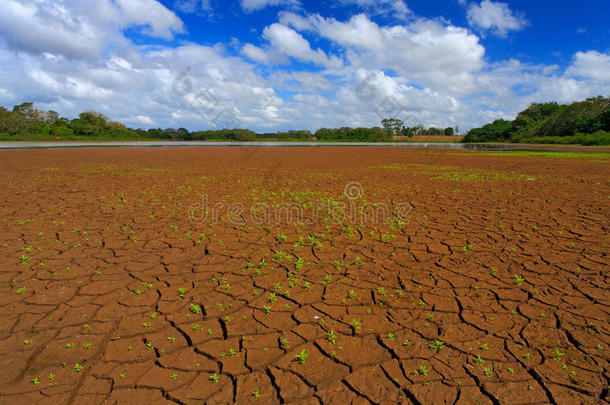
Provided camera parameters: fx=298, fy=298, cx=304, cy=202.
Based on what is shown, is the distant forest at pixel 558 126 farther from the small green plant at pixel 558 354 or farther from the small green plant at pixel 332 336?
the small green plant at pixel 332 336

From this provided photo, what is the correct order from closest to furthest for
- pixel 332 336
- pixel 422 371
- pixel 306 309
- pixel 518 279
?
1. pixel 422 371
2. pixel 332 336
3. pixel 306 309
4. pixel 518 279

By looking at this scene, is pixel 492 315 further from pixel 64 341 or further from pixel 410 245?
pixel 64 341

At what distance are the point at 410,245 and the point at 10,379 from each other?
5125 mm

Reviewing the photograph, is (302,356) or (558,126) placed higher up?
(558,126)

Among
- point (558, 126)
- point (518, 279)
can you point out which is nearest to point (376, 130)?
point (558, 126)

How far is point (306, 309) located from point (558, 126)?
69.8 meters

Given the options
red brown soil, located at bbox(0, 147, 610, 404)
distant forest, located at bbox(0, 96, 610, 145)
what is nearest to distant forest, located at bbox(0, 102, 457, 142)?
distant forest, located at bbox(0, 96, 610, 145)

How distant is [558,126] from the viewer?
53.9m

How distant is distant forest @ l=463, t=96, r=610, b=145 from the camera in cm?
4440

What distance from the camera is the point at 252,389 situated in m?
2.33

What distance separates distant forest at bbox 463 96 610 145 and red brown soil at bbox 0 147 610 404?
50576 millimetres

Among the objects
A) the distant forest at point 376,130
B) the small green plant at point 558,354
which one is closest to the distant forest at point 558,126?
the distant forest at point 376,130

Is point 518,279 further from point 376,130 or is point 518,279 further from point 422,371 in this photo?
point 376,130

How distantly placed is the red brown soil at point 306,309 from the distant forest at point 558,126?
166ft
